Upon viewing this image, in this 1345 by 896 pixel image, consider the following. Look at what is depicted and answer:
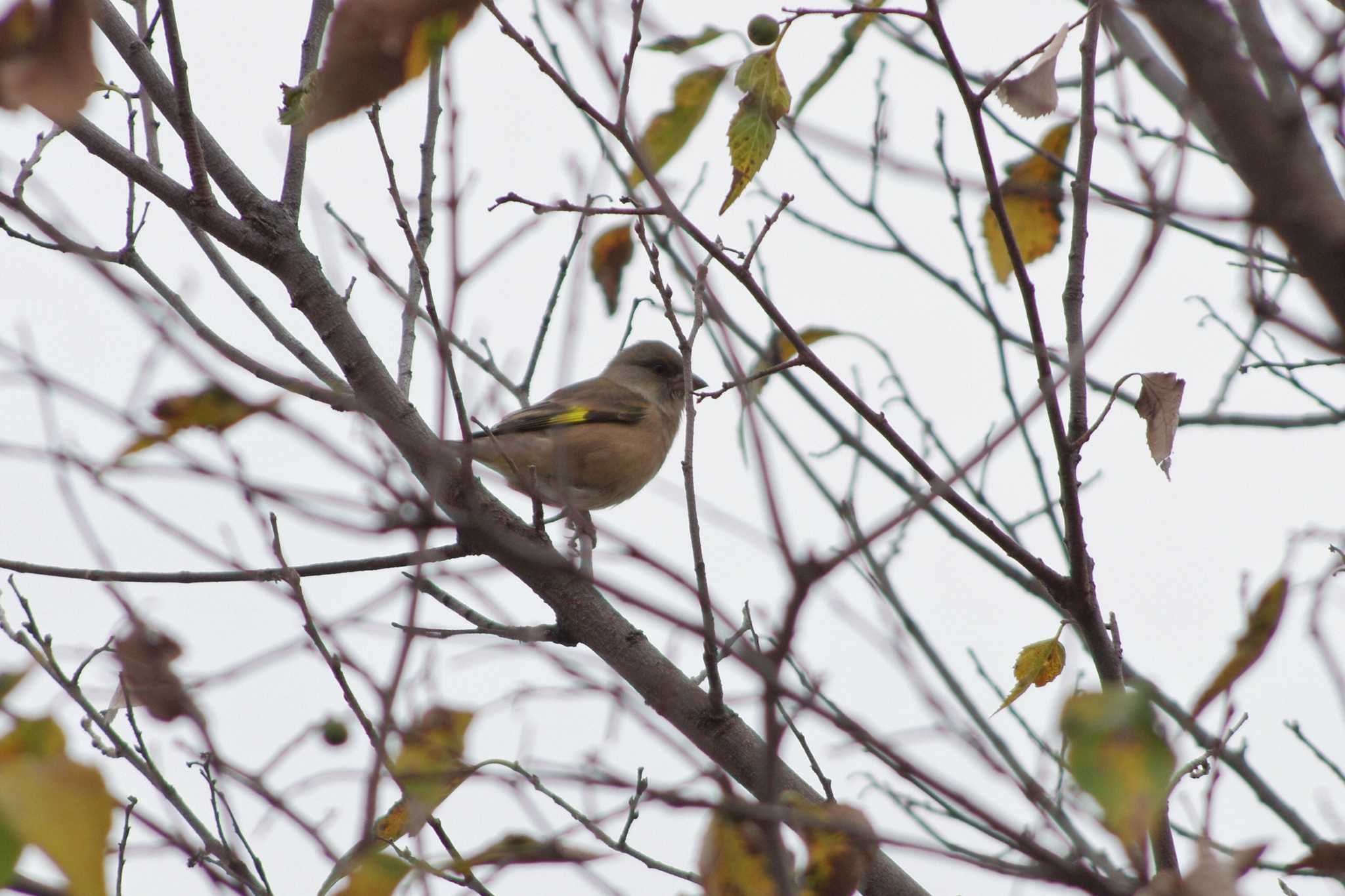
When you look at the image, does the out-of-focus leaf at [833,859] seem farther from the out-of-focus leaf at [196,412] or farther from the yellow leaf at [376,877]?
the out-of-focus leaf at [196,412]

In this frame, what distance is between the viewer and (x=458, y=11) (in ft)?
4.78

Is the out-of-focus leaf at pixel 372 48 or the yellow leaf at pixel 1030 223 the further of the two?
the yellow leaf at pixel 1030 223

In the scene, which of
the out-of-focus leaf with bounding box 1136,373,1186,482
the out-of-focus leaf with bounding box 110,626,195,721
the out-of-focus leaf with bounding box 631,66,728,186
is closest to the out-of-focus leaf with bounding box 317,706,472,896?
the out-of-focus leaf with bounding box 110,626,195,721

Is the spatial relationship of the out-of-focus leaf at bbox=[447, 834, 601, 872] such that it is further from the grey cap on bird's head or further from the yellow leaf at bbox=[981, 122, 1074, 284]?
the grey cap on bird's head

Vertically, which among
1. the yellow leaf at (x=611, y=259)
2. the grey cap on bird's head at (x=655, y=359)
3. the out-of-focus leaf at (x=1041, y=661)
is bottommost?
the out-of-focus leaf at (x=1041, y=661)

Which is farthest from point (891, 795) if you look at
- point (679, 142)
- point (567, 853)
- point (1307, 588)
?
point (567, 853)

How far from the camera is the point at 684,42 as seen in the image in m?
2.87

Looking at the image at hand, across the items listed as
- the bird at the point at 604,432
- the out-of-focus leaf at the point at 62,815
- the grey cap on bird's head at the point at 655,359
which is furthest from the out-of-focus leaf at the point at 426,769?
the grey cap on bird's head at the point at 655,359

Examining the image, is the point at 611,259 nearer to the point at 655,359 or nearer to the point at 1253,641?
the point at 1253,641

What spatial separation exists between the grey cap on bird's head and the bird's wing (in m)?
0.29

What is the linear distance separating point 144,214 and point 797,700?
3.48 m

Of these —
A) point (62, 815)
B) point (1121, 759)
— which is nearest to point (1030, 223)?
point (1121, 759)

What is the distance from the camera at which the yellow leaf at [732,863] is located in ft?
6.07

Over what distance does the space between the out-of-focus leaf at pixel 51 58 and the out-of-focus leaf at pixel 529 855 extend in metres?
0.98
